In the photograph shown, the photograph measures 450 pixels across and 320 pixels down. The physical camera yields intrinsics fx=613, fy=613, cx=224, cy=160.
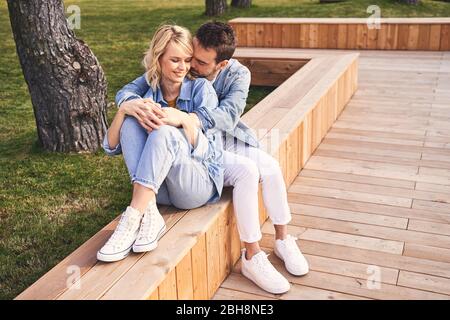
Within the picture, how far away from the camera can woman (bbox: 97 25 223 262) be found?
7.29ft

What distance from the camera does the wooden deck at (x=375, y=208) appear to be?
2559 millimetres

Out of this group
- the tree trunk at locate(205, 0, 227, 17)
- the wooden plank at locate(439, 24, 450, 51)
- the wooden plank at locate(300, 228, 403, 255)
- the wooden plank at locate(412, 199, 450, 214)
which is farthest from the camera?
the tree trunk at locate(205, 0, 227, 17)

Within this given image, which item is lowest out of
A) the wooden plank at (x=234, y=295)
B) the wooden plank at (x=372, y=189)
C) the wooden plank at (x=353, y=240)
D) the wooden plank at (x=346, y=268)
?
the wooden plank at (x=372, y=189)

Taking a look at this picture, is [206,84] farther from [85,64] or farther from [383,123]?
[383,123]

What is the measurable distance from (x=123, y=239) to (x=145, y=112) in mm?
475

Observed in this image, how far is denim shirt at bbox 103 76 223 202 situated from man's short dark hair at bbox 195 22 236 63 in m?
0.14

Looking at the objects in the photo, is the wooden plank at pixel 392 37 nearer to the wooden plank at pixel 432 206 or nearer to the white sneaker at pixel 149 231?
the wooden plank at pixel 432 206

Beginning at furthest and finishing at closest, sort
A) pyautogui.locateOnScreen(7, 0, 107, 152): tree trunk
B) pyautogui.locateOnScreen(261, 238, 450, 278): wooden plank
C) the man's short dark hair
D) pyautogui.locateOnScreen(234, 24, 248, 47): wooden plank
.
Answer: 1. pyautogui.locateOnScreen(234, 24, 248, 47): wooden plank
2. pyautogui.locateOnScreen(7, 0, 107, 152): tree trunk
3. pyautogui.locateOnScreen(261, 238, 450, 278): wooden plank
4. the man's short dark hair

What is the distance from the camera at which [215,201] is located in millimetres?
2617

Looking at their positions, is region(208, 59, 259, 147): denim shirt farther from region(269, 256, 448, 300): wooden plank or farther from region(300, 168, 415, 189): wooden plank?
region(300, 168, 415, 189): wooden plank

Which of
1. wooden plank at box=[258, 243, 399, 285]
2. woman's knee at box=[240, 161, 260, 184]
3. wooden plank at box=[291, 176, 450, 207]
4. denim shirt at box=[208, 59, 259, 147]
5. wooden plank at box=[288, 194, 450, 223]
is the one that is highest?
denim shirt at box=[208, 59, 259, 147]

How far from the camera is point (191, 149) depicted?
2.42 metres

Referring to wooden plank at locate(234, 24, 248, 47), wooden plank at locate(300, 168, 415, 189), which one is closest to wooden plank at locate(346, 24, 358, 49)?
Result: wooden plank at locate(234, 24, 248, 47)

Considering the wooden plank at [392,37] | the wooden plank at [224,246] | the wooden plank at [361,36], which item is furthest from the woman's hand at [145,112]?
the wooden plank at [392,37]
